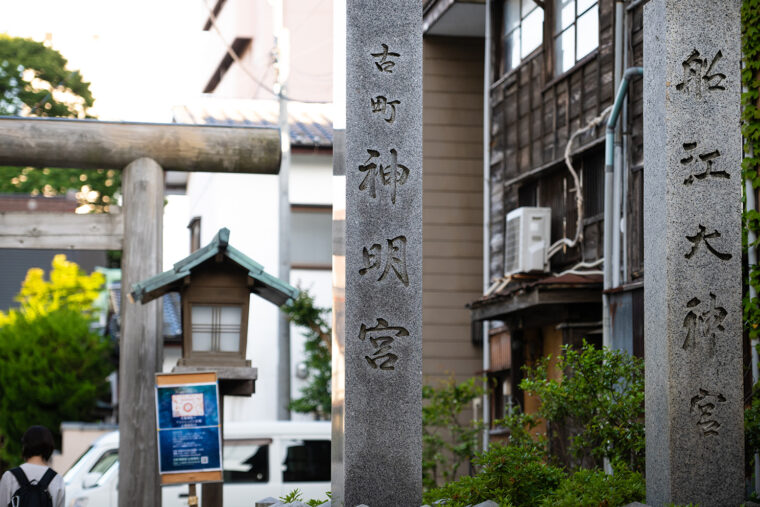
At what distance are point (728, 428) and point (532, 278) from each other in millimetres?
9250

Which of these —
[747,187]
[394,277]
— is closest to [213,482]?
[394,277]

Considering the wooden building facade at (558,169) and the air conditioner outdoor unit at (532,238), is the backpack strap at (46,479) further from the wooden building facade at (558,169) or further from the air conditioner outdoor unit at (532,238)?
the air conditioner outdoor unit at (532,238)

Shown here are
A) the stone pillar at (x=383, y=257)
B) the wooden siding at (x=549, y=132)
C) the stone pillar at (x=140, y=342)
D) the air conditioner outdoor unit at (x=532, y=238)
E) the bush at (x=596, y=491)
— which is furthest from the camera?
the air conditioner outdoor unit at (x=532, y=238)

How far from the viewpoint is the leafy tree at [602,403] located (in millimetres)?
10734

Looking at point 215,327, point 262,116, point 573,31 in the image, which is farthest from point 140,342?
point 262,116

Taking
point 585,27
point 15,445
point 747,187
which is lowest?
point 15,445

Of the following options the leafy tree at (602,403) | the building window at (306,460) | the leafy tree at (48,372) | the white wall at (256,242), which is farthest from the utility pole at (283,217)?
the leafy tree at (48,372)

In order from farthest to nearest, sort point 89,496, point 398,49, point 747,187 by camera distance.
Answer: point 89,496 → point 747,187 → point 398,49

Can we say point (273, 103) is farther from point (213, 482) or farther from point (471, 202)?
point (213, 482)

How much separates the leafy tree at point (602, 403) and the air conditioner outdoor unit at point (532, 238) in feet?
18.0

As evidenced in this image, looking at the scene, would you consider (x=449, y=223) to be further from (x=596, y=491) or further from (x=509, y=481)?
(x=596, y=491)

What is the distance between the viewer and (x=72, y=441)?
85.4ft

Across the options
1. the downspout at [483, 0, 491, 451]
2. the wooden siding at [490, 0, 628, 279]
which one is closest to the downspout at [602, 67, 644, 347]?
the wooden siding at [490, 0, 628, 279]

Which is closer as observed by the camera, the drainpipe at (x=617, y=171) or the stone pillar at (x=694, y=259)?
the stone pillar at (x=694, y=259)
